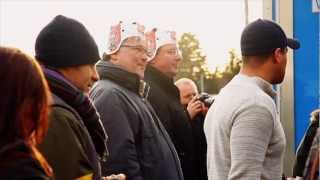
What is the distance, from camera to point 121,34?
430 cm

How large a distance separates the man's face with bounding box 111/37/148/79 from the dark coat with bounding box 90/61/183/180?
11 centimetres

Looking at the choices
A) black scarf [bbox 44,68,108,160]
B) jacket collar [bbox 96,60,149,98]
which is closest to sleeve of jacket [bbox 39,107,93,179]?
black scarf [bbox 44,68,108,160]

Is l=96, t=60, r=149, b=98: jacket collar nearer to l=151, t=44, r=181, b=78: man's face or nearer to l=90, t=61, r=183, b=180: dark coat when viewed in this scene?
l=90, t=61, r=183, b=180: dark coat

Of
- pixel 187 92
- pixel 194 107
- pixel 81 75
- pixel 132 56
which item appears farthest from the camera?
pixel 187 92

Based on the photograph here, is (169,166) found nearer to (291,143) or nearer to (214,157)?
(214,157)

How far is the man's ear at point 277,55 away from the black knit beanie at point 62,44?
951 millimetres

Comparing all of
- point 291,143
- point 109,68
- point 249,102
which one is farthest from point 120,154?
point 291,143

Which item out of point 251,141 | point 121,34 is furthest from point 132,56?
point 251,141

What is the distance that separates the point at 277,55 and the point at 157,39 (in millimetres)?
2224

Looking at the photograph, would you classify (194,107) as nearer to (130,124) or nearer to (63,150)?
(130,124)

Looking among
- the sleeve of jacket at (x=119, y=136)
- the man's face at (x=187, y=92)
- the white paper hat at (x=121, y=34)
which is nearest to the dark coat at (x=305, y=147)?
the sleeve of jacket at (x=119, y=136)

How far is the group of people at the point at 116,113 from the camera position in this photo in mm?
2002

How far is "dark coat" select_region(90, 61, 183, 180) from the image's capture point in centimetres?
368

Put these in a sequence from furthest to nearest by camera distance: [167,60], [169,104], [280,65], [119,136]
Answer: [167,60] < [169,104] < [119,136] < [280,65]
